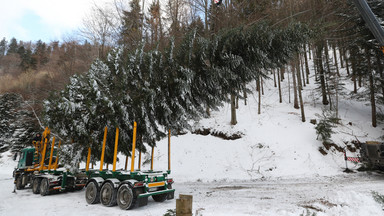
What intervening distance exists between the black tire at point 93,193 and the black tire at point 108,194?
17cm

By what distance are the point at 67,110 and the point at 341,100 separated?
25.6 meters

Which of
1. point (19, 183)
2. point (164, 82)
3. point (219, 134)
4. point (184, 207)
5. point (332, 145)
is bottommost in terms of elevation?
point (19, 183)

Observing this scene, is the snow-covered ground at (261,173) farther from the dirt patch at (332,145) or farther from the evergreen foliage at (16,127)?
the evergreen foliage at (16,127)

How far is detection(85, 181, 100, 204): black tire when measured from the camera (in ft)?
20.1

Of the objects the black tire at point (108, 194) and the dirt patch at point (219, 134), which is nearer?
the black tire at point (108, 194)

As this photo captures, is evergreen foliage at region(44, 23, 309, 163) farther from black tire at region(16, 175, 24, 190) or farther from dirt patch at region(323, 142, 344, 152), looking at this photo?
dirt patch at region(323, 142, 344, 152)

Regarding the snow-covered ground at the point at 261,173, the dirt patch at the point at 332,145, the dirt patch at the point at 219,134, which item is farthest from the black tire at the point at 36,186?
the dirt patch at the point at 332,145

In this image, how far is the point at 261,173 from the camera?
1147 cm

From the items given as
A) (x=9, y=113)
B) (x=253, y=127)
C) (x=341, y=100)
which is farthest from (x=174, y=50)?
(x=9, y=113)

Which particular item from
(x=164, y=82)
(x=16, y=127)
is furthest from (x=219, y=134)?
(x=16, y=127)

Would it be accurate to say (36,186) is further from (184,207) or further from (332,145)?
(332,145)

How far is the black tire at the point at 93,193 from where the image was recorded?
6.12 meters

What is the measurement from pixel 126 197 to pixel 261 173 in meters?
8.33

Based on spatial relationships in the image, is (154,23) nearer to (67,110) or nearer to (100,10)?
(100,10)
